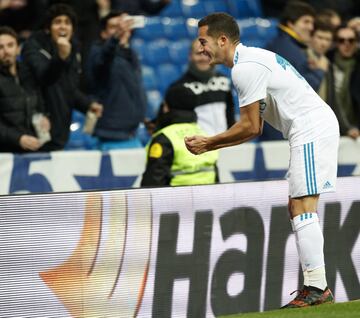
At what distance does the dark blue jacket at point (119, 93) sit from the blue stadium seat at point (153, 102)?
2.48 metres

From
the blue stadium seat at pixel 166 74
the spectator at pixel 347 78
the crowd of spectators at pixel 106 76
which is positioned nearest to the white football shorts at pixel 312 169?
the crowd of spectators at pixel 106 76

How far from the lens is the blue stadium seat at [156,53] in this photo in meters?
15.4

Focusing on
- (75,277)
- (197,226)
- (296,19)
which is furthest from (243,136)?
(296,19)

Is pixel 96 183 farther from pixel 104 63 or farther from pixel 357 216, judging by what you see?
pixel 357 216

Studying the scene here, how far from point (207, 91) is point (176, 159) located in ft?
5.55

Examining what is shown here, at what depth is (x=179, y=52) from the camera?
15.7 m

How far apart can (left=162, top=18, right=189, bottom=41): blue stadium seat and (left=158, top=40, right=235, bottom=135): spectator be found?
5.45 m

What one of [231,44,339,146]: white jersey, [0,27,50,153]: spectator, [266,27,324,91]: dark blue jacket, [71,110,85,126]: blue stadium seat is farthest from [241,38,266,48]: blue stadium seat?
[231,44,339,146]: white jersey

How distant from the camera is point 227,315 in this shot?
24.1 ft

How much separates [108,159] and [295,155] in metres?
4.08

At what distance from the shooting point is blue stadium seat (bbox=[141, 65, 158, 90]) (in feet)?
48.9

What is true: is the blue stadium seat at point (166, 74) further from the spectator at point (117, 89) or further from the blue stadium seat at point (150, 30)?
the spectator at point (117, 89)

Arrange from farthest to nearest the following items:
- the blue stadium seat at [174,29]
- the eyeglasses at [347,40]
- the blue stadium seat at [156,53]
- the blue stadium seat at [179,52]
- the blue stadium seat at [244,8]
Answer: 1. the blue stadium seat at [244,8]
2. the blue stadium seat at [174,29]
3. the blue stadium seat at [179,52]
4. the blue stadium seat at [156,53]
5. the eyeglasses at [347,40]

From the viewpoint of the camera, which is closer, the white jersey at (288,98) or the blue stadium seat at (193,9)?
the white jersey at (288,98)
